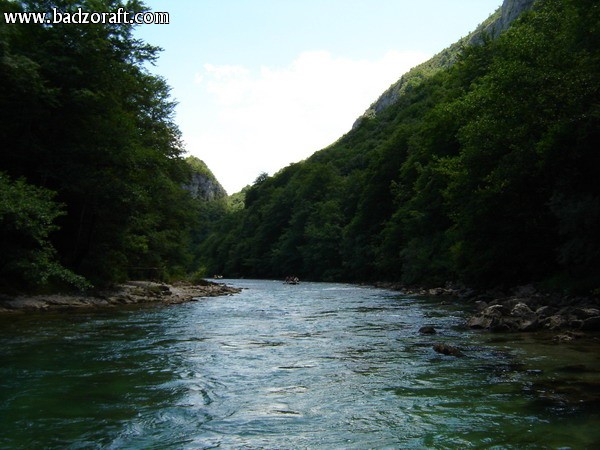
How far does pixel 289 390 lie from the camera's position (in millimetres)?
8719

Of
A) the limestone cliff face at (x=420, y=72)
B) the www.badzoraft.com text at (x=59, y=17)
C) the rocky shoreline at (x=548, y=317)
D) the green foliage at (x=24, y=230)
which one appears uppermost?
the limestone cliff face at (x=420, y=72)

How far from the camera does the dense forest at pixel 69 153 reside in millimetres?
20391

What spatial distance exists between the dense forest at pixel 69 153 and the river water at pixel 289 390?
6424 millimetres

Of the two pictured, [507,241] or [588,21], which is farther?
[507,241]

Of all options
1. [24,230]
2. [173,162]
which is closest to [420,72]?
[173,162]

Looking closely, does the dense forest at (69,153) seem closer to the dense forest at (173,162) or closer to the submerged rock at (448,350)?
the dense forest at (173,162)

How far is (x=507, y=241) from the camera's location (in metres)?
25.7

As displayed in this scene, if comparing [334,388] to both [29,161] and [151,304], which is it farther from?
[29,161]

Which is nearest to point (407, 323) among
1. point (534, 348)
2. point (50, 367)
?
point (534, 348)

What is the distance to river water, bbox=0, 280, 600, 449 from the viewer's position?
6.37 meters

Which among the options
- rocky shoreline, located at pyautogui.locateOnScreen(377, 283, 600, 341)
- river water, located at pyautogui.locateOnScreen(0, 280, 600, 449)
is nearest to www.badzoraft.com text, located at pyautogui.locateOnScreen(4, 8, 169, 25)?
river water, located at pyautogui.locateOnScreen(0, 280, 600, 449)

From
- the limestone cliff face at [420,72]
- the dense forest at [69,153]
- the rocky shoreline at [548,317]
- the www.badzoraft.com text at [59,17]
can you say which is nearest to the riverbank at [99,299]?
the dense forest at [69,153]

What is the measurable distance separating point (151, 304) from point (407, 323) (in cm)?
1445

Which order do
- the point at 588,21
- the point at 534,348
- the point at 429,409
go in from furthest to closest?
the point at 588,21, the point at 534,348, the point at 429,409
